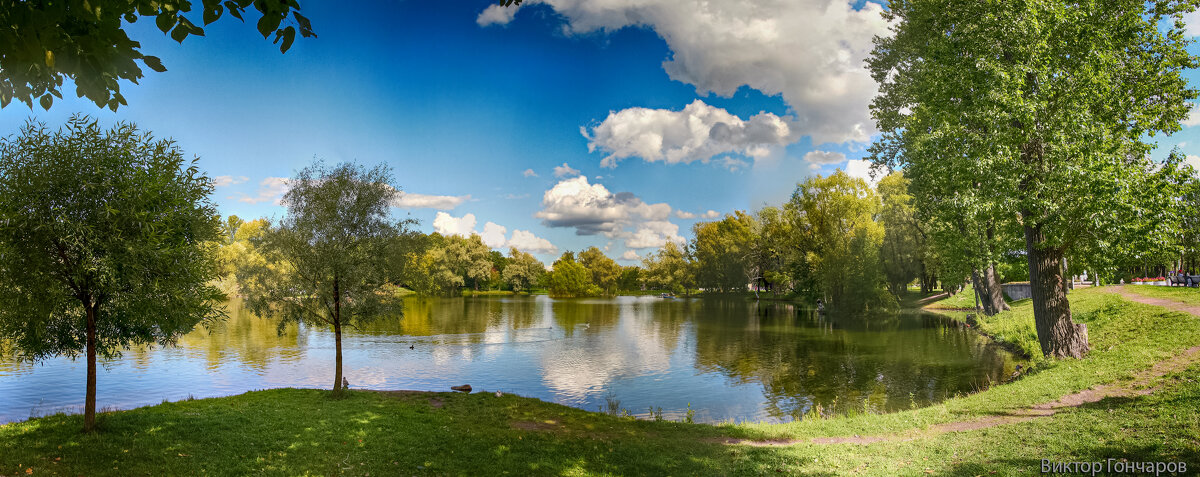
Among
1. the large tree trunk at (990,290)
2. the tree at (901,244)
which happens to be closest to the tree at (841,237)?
the tree at (901,244)

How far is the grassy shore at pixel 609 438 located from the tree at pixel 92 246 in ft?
6.64

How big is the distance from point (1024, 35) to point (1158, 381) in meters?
10.9

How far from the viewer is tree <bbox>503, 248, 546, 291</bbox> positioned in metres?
129

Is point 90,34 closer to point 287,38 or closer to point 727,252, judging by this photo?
point 287,38

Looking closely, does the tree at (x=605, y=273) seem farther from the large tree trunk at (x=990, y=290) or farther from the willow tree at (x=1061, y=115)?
the willow tree at (x=1061, y=115)

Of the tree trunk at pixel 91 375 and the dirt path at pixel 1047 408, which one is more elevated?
the tree trunk at pixel 91 375

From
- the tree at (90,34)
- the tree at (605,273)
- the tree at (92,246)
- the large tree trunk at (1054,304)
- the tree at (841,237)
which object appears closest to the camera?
the tree at (90,34)

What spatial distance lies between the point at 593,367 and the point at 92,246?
22.8m

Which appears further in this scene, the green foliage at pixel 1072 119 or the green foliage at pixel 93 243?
the green foliage at pixel 1072 119

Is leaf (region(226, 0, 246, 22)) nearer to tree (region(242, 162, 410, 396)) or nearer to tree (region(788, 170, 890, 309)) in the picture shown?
tree (region(242, 162, 410, 396))

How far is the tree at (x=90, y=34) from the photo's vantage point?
16.1 feet

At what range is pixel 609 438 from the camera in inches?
535

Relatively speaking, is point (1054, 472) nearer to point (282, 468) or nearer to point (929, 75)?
point (282, 468)

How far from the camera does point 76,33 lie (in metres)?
5.63
